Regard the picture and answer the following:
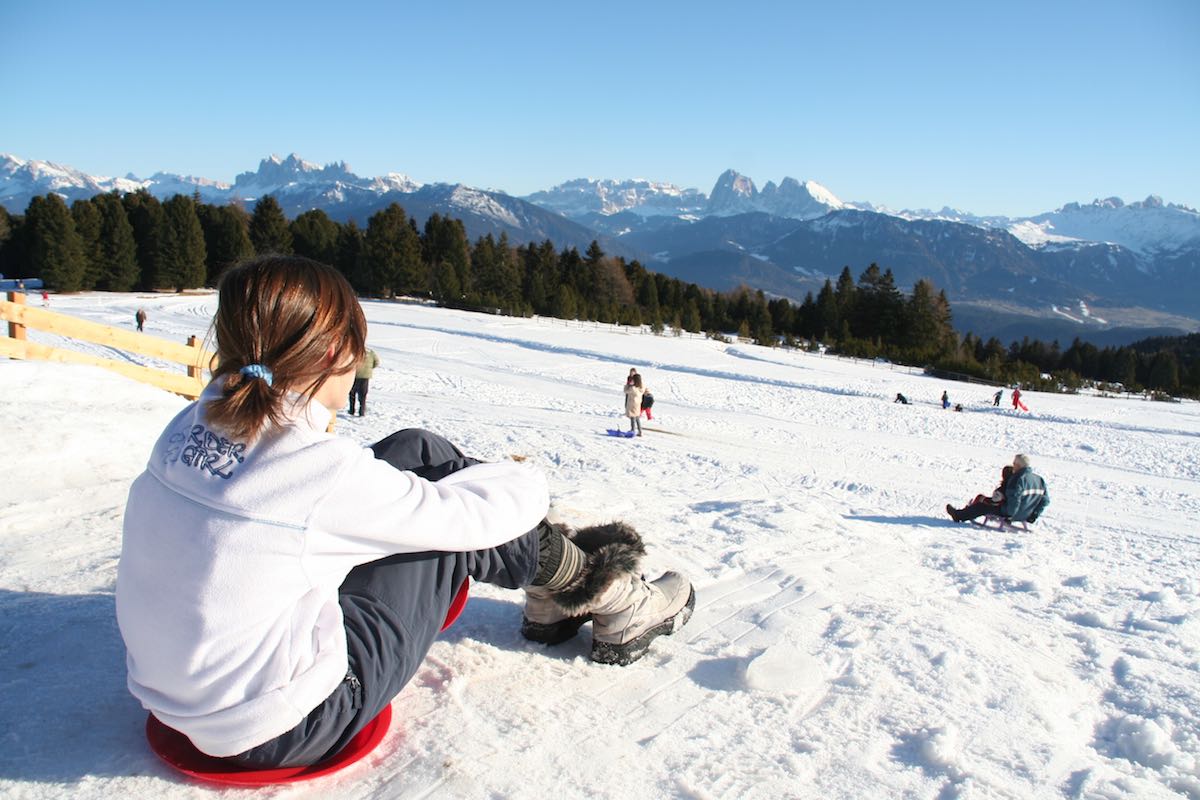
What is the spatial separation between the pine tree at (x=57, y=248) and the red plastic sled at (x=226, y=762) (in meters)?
65.1

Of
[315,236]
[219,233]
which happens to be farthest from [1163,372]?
[219,233]

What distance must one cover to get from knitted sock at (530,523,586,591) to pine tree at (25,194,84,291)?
65.3m

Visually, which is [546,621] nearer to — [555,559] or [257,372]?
[555,559]

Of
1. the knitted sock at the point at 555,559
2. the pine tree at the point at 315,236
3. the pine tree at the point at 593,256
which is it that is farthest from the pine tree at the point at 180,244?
the knitted sock at the point at 555,559

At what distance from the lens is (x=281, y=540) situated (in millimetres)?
1546

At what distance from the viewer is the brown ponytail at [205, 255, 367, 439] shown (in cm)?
154

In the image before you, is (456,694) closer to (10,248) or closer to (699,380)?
(699,380)

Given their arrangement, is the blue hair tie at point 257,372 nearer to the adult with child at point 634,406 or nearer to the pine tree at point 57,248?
the adult with child at point 634,406

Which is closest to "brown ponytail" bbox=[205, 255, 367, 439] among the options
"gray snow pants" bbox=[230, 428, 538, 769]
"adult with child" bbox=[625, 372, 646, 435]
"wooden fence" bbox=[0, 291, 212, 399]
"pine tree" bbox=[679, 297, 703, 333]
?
"gray snow pants" bbox=[230, 428, 538, 769]

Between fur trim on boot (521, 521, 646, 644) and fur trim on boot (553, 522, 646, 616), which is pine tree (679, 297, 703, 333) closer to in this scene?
fur trim on boot (521, 521, 646, 644)

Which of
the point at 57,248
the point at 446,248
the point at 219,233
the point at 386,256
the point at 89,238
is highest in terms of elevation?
the point at 446,248

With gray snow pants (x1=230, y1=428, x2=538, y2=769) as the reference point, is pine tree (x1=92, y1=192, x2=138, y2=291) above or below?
above

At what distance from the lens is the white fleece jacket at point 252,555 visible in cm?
152

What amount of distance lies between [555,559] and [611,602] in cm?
37
